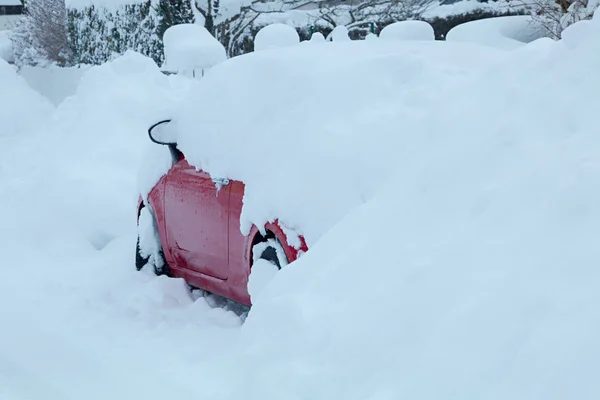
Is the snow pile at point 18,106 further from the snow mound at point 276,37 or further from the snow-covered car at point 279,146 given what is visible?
the snow-covered car at point 279,146

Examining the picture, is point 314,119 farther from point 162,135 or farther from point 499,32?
point 499,32

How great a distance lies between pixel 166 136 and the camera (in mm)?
5371

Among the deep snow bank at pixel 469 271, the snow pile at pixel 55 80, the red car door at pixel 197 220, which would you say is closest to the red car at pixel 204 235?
the red car door at pixel 197 220

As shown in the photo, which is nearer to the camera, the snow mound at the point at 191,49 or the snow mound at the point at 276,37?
the snow mound at the point at 276,37

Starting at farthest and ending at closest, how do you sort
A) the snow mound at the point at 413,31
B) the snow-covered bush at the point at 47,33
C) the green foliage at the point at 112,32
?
1. the snow-covered bush at the point at 47,33
2. the green foliage at the point at 112,32
3. the snow mound at the point at 413,31

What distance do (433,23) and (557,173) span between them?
1552 cm

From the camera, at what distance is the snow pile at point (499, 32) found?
8562mm

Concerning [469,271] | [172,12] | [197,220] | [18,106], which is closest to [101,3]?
[172,12]

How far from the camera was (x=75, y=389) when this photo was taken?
11.1 ft

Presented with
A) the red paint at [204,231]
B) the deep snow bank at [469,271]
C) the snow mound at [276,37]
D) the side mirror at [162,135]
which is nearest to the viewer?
the deep snow bank at [469,271]

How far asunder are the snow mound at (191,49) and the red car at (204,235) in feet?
29.5

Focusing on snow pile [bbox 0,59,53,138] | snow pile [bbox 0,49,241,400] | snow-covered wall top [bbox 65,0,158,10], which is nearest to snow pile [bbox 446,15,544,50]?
snow pile [bbox 0,49,241,400]

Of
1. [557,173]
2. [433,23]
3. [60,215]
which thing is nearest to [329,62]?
[557,173]

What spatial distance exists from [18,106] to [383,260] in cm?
1562
